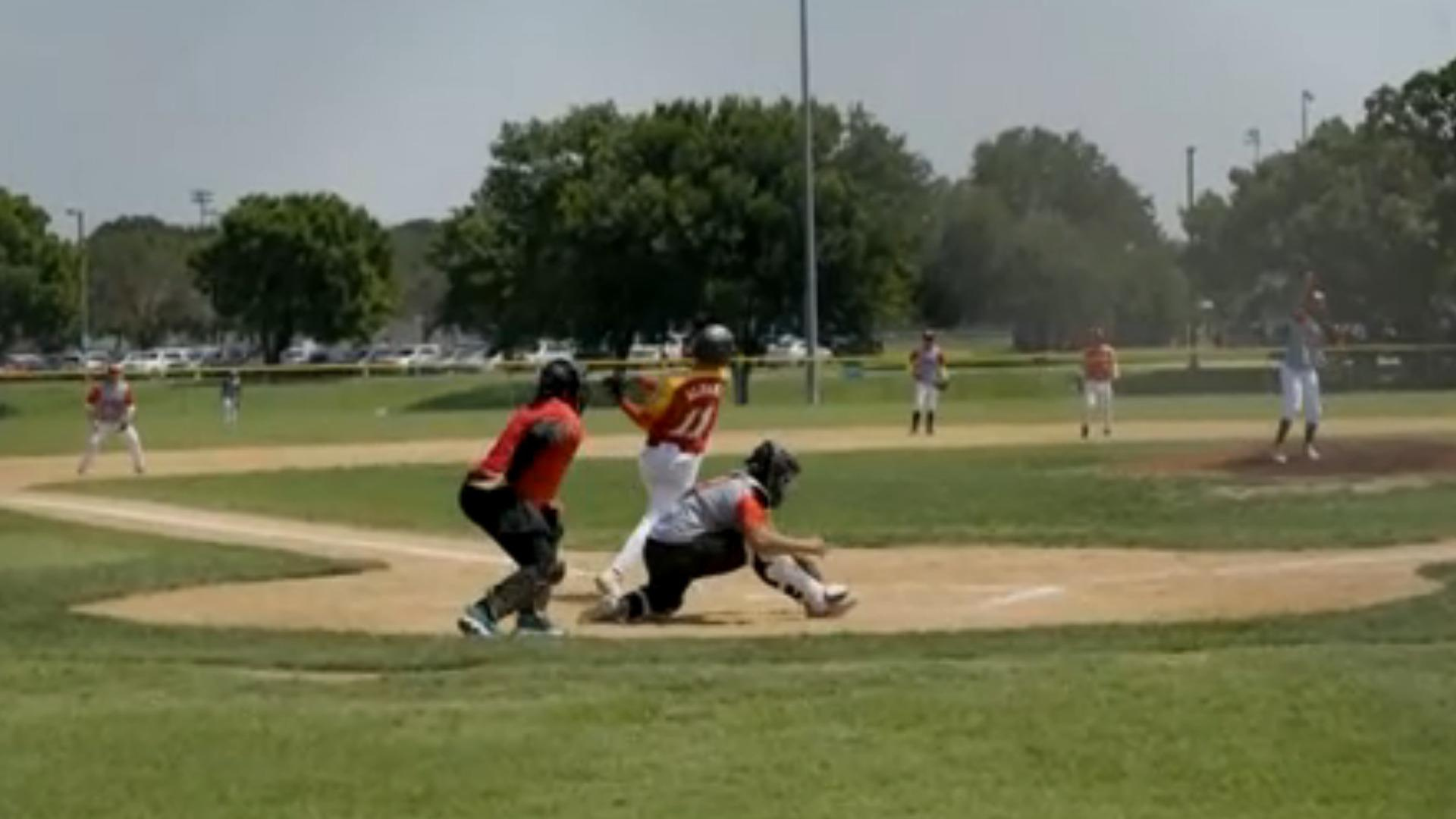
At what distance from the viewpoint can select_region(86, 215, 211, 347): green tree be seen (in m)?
136

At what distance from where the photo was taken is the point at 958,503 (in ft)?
81.8

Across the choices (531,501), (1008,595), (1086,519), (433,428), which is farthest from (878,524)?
(433,428)

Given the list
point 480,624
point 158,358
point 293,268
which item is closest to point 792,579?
point 480,624

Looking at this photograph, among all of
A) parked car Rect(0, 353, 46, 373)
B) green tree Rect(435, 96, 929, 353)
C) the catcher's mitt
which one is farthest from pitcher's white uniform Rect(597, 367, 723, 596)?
parked car Rect(0, 353, 46, 373)

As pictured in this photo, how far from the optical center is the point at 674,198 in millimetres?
83500

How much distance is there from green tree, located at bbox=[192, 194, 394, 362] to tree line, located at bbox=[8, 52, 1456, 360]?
0.10 m

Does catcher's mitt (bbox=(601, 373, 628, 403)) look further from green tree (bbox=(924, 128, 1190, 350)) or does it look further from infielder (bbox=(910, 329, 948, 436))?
green tree (bbox=(924, 128, 1190, 350))

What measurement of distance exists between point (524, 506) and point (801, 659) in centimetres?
220

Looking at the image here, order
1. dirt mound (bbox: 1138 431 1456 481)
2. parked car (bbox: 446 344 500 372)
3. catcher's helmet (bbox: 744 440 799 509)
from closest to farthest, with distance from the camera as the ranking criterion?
catcher's helmet (bbox: 744 440 799 509) < dirt mound (bbox: 1138 431 1456 481) < parked car (bbox: 446 344 500 372)

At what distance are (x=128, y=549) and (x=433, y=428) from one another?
2813 centimetres

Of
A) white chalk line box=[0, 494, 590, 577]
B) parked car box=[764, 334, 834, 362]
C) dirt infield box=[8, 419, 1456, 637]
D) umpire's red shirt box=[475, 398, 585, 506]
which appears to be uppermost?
umpire's red shirt box=[475, 398, 585, 506]

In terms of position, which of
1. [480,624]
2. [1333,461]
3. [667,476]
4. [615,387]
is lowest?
[1333,461]

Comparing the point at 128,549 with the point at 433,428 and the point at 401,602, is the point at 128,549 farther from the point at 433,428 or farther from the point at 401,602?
the point at 433,428

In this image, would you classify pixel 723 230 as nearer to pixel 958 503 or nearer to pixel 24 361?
pixel 24 361
